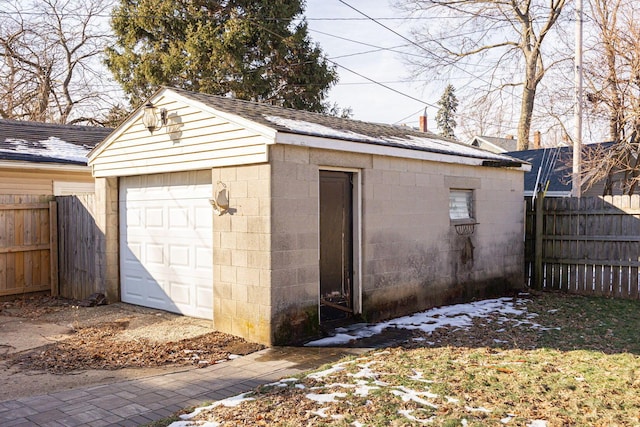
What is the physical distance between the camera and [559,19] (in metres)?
18.5

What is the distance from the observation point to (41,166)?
11422mm

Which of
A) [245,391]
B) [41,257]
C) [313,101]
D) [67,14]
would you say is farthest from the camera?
[67,14]

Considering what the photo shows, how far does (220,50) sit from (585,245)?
14.1 m

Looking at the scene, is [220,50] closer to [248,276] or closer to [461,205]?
[461,205]

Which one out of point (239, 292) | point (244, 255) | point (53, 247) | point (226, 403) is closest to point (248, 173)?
point (244, 255)

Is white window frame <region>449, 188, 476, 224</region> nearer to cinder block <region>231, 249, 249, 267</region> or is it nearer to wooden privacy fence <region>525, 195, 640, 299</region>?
wooden privacy fence <region>525, 195, 640, 299</region>

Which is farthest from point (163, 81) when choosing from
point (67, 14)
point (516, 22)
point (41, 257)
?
point (516, 22)

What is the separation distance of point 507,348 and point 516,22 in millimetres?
16707

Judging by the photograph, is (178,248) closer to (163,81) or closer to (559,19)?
(163,81)

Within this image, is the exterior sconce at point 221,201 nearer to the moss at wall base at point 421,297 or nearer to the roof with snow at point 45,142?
the moss at wall base at point 421,297

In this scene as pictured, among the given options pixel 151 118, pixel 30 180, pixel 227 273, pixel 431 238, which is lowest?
pixel 227 273

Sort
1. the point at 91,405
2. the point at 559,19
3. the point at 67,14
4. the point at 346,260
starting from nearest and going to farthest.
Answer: the point at 91,405 → the point at 346,260 → the point at 559,19 → the point at 67,14

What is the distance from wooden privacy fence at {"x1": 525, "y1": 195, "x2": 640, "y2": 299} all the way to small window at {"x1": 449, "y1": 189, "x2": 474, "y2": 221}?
1973 mm

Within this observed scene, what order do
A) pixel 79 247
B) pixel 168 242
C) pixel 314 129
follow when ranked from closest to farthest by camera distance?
pixel 314 129 < pixel 168 242 < pixel 79 247
